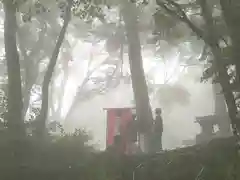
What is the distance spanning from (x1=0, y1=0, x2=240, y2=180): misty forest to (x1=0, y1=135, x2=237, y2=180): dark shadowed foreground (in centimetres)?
2

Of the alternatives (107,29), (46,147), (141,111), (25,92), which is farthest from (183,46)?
(46,147)

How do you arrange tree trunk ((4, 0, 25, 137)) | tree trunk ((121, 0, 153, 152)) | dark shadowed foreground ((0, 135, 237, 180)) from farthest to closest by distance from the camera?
tree trunk ((121, 0, 153, 152))
tree trunk ((4, 0, 25, 137))
dark shadowed foreground ((0, 135, 237, 180))

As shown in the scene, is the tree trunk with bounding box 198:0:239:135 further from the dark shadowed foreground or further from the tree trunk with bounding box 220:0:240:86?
the dark shadowed foreground

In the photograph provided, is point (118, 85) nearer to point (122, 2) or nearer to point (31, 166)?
point (122, 2)

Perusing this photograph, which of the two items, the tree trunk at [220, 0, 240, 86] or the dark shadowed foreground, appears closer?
the dark shadowed foreground

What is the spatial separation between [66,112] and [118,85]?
5101 millimetres

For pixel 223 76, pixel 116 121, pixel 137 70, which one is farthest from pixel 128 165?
pixel 137 70

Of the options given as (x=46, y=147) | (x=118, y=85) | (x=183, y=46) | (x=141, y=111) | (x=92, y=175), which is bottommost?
(x=92, y=175)

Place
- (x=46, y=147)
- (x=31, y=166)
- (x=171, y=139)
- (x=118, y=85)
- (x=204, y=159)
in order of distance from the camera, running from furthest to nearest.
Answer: (x=171, y=139) → (x=118, y=85) → (x=46, y=147) → (x=31, y=166) → (x=204, y=159)

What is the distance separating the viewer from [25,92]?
1509 centimetres

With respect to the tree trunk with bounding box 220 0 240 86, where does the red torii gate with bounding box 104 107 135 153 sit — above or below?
below

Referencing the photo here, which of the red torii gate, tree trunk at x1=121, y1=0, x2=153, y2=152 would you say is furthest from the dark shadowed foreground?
tree trunk at x1=121, y1=0, x2=153, y2=152

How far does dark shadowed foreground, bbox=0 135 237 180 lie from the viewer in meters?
8.13

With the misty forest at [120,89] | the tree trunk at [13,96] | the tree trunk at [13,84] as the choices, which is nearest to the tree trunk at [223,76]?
the misty forest at [120,89]
